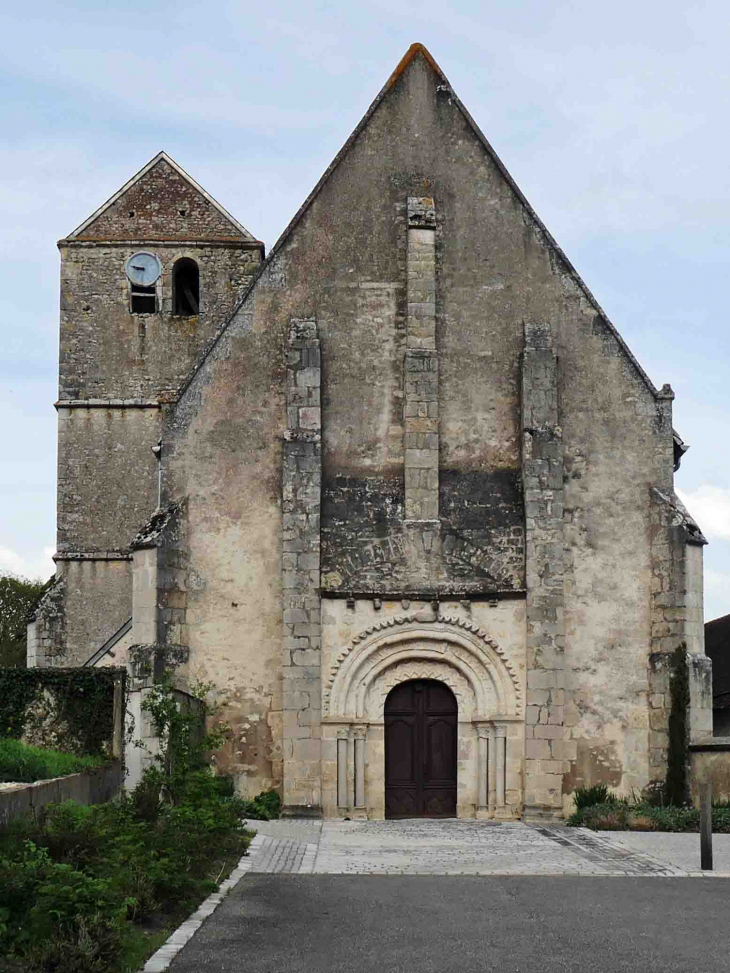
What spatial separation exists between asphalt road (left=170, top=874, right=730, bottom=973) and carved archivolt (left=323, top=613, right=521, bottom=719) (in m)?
6.80

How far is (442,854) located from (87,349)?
15715 mm

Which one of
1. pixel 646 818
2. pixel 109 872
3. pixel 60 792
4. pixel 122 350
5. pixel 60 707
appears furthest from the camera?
pixel 122 350

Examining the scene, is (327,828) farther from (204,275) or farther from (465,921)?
(204,275)

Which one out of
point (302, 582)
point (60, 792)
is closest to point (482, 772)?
point (302, 582)

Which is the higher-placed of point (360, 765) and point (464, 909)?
point (360, 765)

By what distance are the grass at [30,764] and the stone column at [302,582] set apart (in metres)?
4.25

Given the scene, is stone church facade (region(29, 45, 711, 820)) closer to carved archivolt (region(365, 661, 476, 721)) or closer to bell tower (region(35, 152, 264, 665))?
carved archivolt (region(365, 661, 476, 721))

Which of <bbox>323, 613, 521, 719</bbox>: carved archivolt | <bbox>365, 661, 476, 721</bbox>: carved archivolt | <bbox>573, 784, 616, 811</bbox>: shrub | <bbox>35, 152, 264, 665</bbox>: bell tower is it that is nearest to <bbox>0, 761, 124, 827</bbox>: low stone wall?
<bbox>323, 613, 521, 719</bbox>: carved archivolt

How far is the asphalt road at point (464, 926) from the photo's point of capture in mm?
8445

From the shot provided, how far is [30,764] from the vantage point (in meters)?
13.3

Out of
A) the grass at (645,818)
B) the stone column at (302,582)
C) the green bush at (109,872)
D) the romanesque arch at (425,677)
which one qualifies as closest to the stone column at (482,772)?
the romanesque arch at (425,677)

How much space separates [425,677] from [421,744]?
1025 mm

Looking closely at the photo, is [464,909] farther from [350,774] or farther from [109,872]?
[350,774]

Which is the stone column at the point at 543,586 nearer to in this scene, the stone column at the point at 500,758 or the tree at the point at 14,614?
the stone column at the point at 500,758
